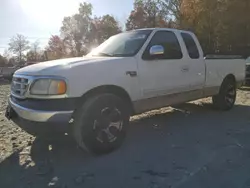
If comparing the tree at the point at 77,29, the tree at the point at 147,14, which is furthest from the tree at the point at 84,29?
the tree at the point at 147,14

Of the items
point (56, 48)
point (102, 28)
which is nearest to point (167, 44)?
point (102, 28)

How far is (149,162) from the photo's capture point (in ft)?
14.8

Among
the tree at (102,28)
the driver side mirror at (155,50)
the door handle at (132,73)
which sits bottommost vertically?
the door handle at (132,73)

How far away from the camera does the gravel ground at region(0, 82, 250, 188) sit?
12.8ft

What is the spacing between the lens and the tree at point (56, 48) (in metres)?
58.6

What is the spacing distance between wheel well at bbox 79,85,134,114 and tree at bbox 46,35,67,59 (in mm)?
54108

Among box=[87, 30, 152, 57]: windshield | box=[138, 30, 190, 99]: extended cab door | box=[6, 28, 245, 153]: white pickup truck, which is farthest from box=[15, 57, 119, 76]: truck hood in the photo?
box=[138, 30, 190, 99]: extended cab door

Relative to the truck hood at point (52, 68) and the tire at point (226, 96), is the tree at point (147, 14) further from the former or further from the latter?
the truck hood at point (52, 68)

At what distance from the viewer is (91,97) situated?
465cm

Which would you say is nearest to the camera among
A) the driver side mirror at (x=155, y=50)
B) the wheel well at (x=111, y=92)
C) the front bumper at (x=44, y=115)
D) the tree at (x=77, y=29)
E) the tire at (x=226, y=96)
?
the front bumper at (x=44, y=115)

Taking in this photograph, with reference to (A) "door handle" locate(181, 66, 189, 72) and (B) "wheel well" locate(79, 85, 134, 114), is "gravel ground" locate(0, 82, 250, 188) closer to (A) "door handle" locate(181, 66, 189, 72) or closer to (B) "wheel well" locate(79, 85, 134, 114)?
(B) "wheel well" locate(79, 85, 134, 114)

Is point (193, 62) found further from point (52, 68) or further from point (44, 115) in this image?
point (44, 115)

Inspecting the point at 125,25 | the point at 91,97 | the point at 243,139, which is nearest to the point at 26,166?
the point at 91,97

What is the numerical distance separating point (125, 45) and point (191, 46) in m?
1.71
